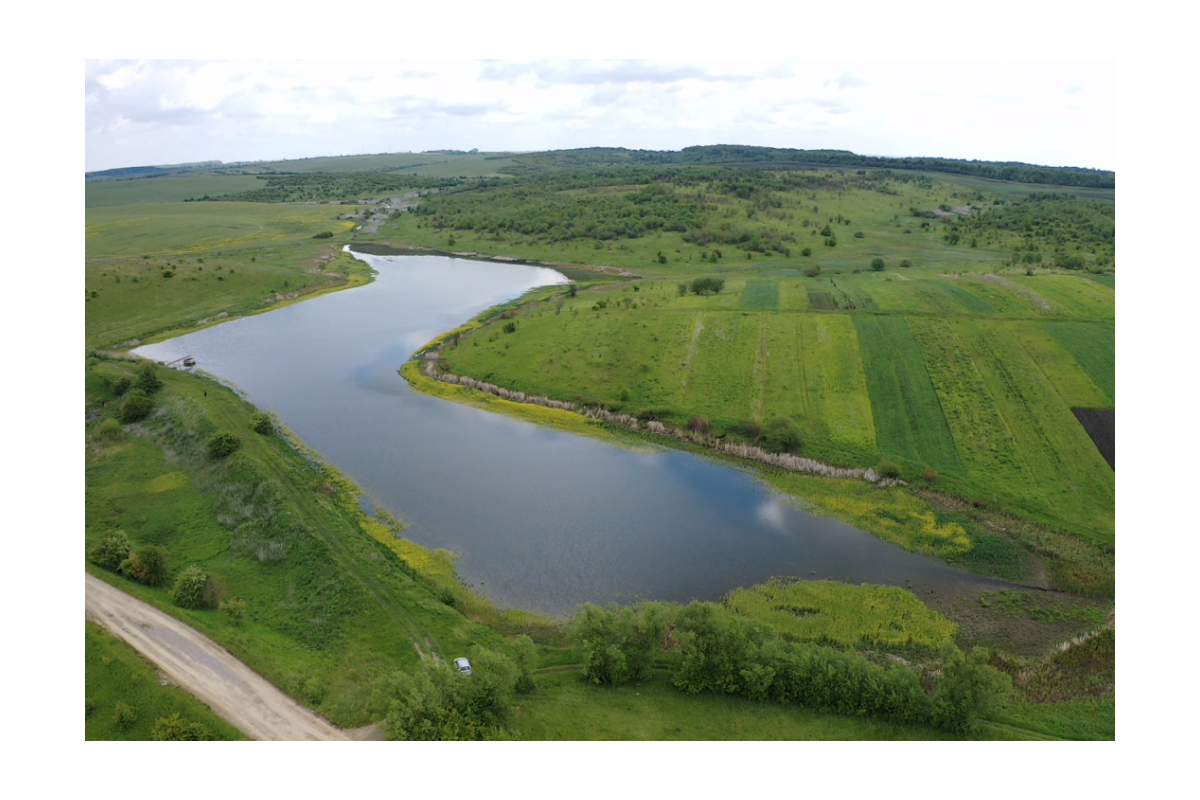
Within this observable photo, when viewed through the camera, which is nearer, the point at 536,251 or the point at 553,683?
the point at 553,683

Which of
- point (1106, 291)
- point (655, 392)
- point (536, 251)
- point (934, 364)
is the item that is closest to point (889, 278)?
point (1106, 291)

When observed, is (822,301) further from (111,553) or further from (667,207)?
(667,207)

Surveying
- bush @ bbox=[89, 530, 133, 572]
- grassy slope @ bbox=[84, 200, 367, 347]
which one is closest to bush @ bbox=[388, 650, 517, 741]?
bush @ bbox=[89, 530, 133, 572]

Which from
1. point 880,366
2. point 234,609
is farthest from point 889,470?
point 234,609

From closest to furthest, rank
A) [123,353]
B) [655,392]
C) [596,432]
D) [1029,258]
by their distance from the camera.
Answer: [596,432]
[655,392]
[123,353]
[1029,258]

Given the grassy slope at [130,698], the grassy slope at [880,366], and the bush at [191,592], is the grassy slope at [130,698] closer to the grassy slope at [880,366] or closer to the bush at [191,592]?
the bush at [191,592]
